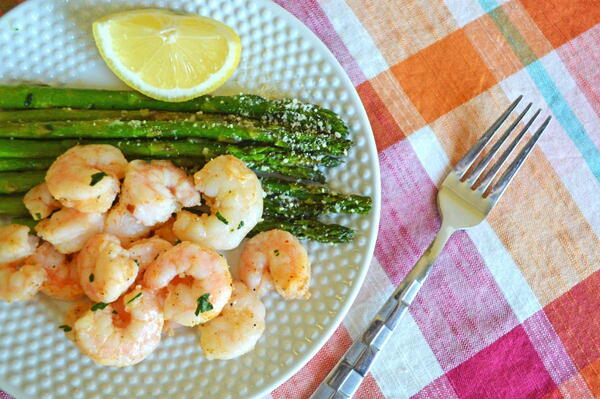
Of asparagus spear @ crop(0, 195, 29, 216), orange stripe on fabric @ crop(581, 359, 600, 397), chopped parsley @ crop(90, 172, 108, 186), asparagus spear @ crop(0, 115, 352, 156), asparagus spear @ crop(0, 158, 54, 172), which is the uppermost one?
asparagus spear @ crop(0, 115, 352, 156)

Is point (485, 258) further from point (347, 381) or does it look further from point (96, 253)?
point (96, 253)

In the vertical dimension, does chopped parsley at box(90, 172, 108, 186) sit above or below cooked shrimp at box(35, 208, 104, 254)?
above

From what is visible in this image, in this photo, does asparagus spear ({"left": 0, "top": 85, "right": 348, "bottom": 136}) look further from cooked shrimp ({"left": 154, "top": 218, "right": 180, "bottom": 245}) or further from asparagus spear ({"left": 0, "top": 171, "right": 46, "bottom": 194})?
cooked shrimp ({"left": 154, "top": 218, "right": 180, "bottom": 245})

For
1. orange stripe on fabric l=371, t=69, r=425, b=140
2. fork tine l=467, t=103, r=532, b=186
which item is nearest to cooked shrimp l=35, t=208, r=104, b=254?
orange stripe on fabric l=371, t=69, r=425, b=140

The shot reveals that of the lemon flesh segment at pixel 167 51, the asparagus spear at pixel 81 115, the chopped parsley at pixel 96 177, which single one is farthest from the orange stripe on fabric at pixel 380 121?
the chopped parsley at pixel 96 177

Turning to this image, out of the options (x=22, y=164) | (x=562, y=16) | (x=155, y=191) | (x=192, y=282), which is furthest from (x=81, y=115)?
(x=562, y=16)

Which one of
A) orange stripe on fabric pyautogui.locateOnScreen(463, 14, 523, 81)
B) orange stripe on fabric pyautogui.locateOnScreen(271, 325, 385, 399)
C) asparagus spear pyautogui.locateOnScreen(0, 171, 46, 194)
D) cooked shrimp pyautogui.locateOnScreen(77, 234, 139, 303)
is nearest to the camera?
cooked shrimp pyautogui.locateOnScreen(77, 234, 139, 303)

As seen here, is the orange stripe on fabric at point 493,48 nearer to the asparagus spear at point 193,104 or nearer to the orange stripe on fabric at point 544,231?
the orange stripe on fabric at point 544,231
